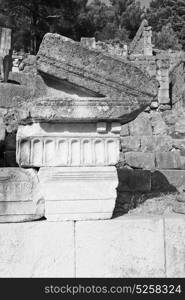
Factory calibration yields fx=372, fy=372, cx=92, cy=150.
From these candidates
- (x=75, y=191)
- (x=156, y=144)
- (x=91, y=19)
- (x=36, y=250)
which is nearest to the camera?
(x=36, y=250)

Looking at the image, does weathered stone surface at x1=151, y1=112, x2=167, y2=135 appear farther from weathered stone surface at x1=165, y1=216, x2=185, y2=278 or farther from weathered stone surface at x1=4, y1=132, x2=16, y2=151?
weathered stone surface at x1=165, y1=216, x2=185, y2=278

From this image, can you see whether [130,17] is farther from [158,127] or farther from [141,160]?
[141,160]

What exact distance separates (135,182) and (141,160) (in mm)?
2156

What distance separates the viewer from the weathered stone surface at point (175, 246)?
3062mm

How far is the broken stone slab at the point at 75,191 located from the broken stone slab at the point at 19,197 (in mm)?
67

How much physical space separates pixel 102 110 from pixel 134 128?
606cm

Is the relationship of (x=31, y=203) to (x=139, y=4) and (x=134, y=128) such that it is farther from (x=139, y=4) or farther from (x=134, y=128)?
(x=139, y=4)

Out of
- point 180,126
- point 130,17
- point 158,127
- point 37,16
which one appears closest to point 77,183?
point 158,127

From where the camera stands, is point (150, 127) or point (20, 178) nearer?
point (20, 178)

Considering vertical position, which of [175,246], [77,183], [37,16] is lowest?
[175,246]

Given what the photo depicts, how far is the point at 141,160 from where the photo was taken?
21.6 feet

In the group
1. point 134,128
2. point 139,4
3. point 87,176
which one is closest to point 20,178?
point 87,176

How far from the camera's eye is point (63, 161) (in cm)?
311

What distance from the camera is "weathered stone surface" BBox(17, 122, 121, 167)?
3.10 metres
